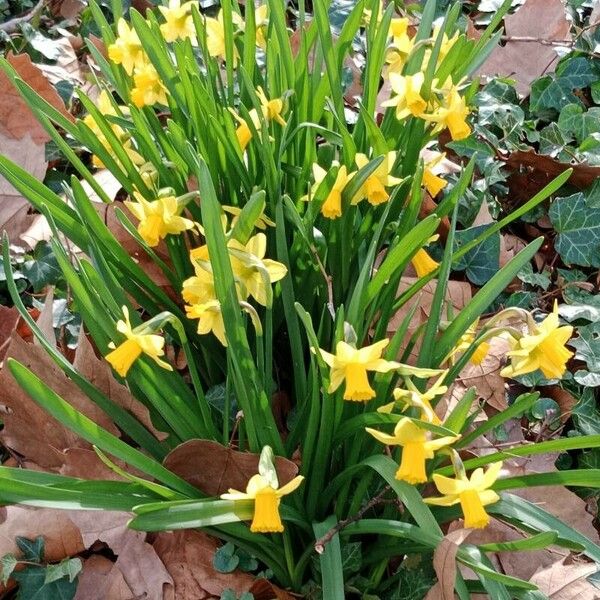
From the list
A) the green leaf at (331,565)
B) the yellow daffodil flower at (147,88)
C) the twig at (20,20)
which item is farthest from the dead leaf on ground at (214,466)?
the twig at (20,20)

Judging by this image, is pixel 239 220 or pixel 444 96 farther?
pixel 444 96

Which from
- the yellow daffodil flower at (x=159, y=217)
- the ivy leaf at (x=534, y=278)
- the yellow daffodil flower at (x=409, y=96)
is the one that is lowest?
the ivy leaf at (x=534, y=278)

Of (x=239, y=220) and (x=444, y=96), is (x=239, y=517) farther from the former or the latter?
(x=444, y=96)

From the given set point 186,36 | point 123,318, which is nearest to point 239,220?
point 123,318

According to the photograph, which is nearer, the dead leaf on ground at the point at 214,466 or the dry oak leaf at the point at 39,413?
the dead leaf on ground at the point at 214,466

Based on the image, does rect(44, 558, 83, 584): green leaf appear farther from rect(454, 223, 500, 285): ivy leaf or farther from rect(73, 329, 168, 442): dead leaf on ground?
rect(454, 223, 500, 285): ivy leaf

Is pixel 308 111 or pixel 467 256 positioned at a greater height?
pixel 308 111

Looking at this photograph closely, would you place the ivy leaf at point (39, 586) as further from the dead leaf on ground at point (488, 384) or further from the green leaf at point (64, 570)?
the dead leaf on ground at point (488, 384)
